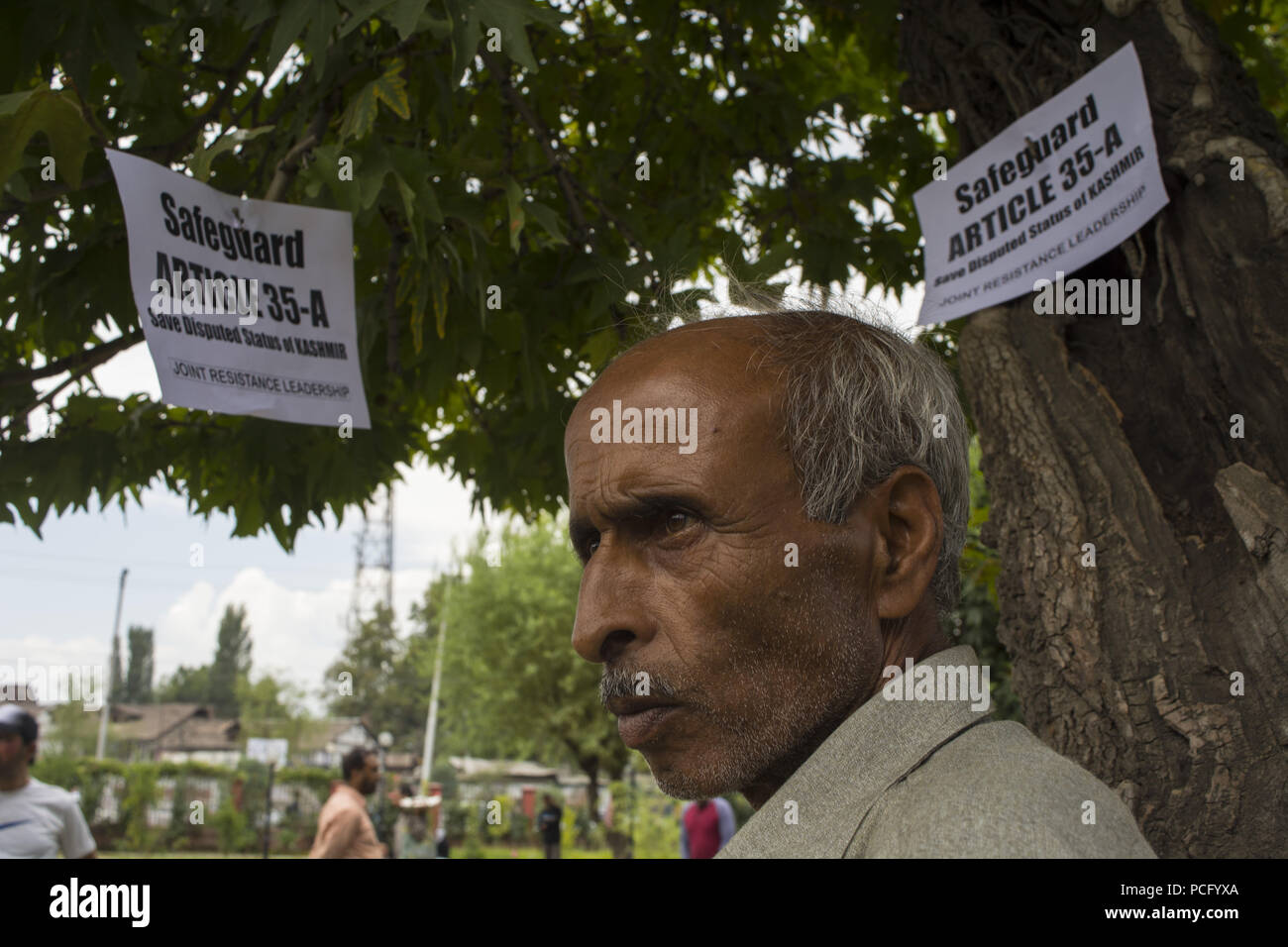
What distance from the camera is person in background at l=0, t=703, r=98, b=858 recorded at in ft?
15.1

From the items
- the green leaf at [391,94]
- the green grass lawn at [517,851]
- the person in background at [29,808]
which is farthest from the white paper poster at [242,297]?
the green grass lawn at [517,851]

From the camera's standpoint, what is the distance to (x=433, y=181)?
8.70 ft

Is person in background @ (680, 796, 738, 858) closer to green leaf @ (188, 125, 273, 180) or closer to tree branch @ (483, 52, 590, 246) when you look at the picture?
tree branch @ (483, 52, 590, 246)

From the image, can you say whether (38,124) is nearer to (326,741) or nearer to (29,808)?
(29,808)

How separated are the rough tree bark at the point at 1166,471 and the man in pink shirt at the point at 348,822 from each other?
5134 mm

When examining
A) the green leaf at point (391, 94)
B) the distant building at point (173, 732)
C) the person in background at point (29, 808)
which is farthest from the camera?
the distant building at point (173, 732)

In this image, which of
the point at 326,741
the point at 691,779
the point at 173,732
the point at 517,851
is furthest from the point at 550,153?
the point at 173,732

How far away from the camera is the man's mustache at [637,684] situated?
140cm

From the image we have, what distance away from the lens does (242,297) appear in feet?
8.29

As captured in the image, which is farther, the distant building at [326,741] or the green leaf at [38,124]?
the distant building at [326,741]

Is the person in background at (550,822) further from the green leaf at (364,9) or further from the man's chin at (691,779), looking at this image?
the man's chin at (691,779)

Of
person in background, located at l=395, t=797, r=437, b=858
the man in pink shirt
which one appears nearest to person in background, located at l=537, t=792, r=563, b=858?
person in background, located at l=395, t=797, r=437, b=858
